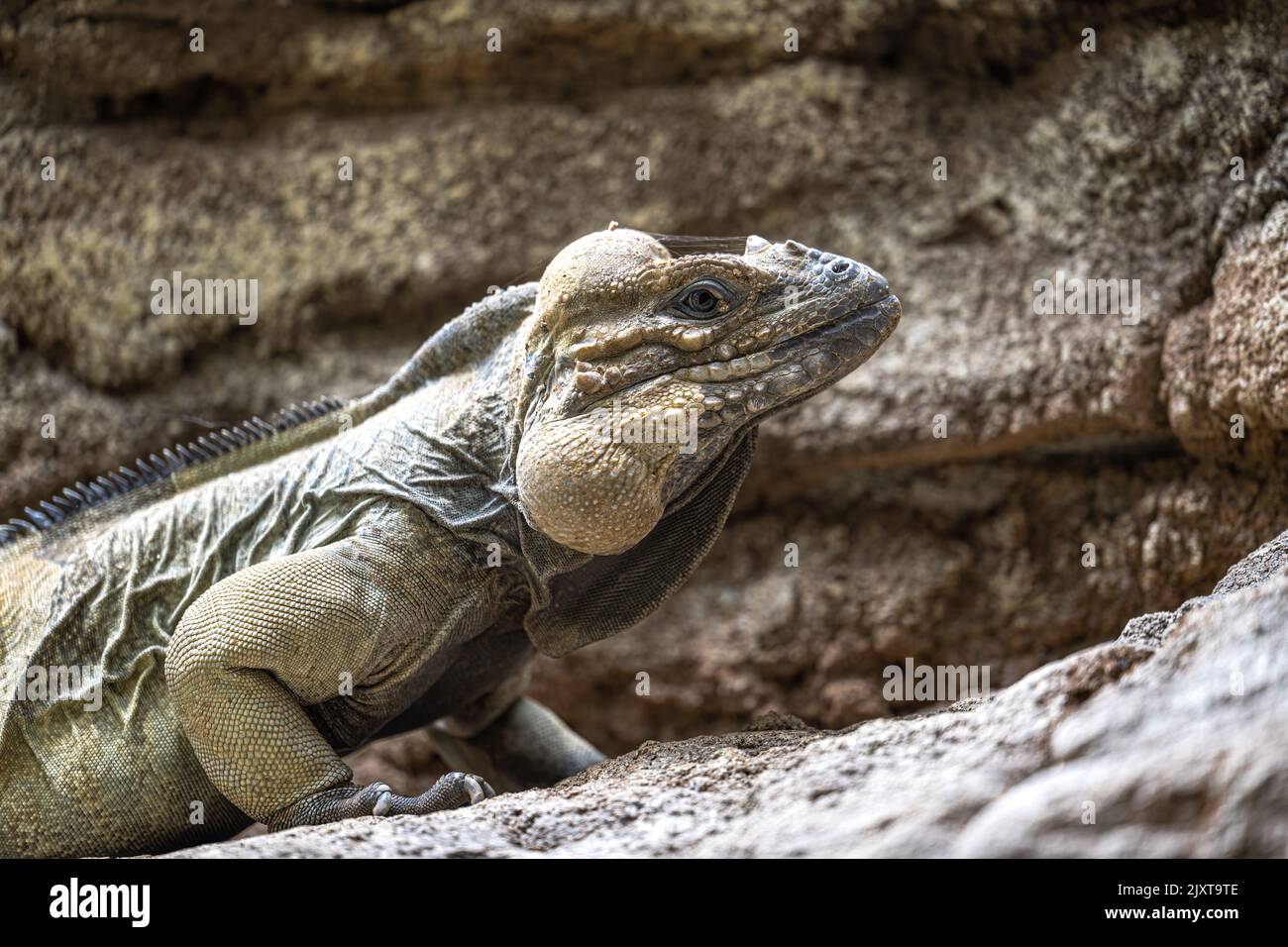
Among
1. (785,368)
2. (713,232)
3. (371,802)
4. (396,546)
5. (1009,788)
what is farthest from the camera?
(713,232)

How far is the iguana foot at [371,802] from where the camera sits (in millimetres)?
3641

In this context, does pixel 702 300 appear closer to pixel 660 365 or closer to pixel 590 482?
pixel 660 365

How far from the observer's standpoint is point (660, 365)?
12.5 feet

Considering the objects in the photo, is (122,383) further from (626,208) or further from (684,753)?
(684,753)

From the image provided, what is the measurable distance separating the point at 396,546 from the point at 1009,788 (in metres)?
2.15

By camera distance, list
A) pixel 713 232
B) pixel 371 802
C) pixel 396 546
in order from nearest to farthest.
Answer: pixel 371 802, pixel 396 546, pixel 713 232

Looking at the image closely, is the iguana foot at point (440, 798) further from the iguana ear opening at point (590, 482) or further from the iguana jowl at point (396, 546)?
the iguana ear opening at point (590, 482)

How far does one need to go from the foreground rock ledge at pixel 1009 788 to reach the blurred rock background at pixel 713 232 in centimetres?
261

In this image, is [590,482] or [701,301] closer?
[590,482]

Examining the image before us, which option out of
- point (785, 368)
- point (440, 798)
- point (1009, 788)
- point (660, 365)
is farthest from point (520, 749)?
point (1009, 788)

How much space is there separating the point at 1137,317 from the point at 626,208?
259 cm

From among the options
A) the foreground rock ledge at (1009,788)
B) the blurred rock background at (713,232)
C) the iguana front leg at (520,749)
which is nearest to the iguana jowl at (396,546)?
the iguana front leg at (520,749)

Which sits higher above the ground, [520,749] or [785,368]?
[785,368]
